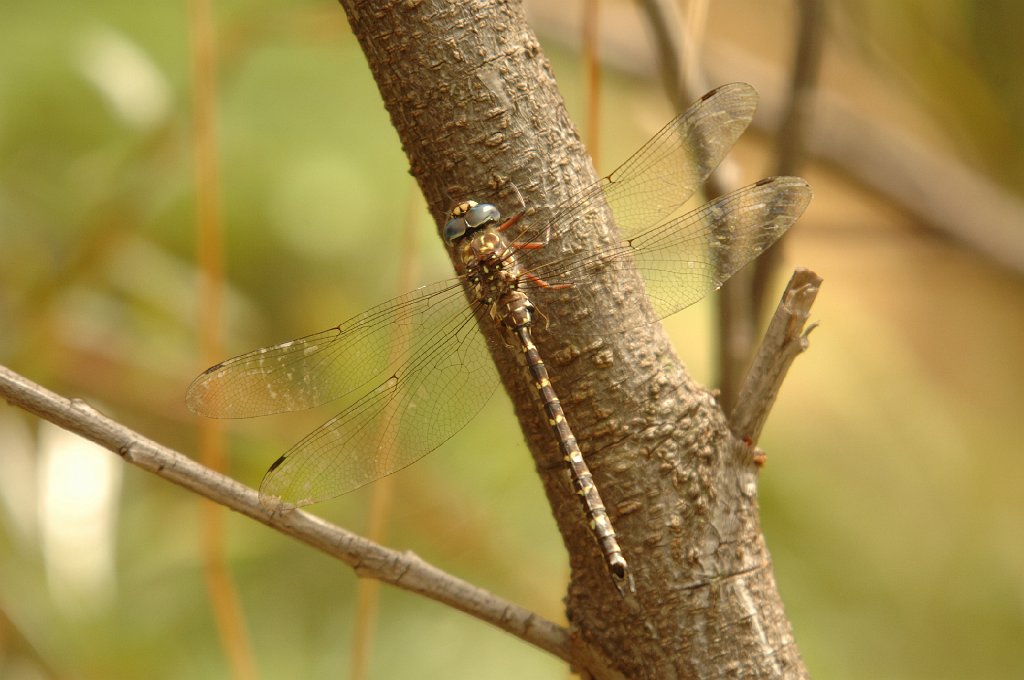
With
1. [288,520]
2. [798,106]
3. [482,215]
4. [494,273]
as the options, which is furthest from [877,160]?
[288,520]

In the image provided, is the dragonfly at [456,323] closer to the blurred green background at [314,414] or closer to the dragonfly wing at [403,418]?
the dragonfly wing at [403,418]

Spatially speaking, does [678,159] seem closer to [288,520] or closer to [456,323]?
[456,323]

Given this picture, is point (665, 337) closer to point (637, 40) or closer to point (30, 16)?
point (637, 40)

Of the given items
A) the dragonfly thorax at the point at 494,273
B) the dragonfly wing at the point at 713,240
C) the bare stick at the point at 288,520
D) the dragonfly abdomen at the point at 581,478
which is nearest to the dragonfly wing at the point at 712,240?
the dragonfly wing at the point at 713,240

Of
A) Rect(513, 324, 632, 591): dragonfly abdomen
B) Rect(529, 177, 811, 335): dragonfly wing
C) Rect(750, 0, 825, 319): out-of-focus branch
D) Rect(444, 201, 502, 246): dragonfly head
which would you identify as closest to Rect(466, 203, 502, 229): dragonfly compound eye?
Rect(444, 201, 502, 246): dragonfly head

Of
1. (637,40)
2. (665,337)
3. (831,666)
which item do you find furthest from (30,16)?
(831,666)
